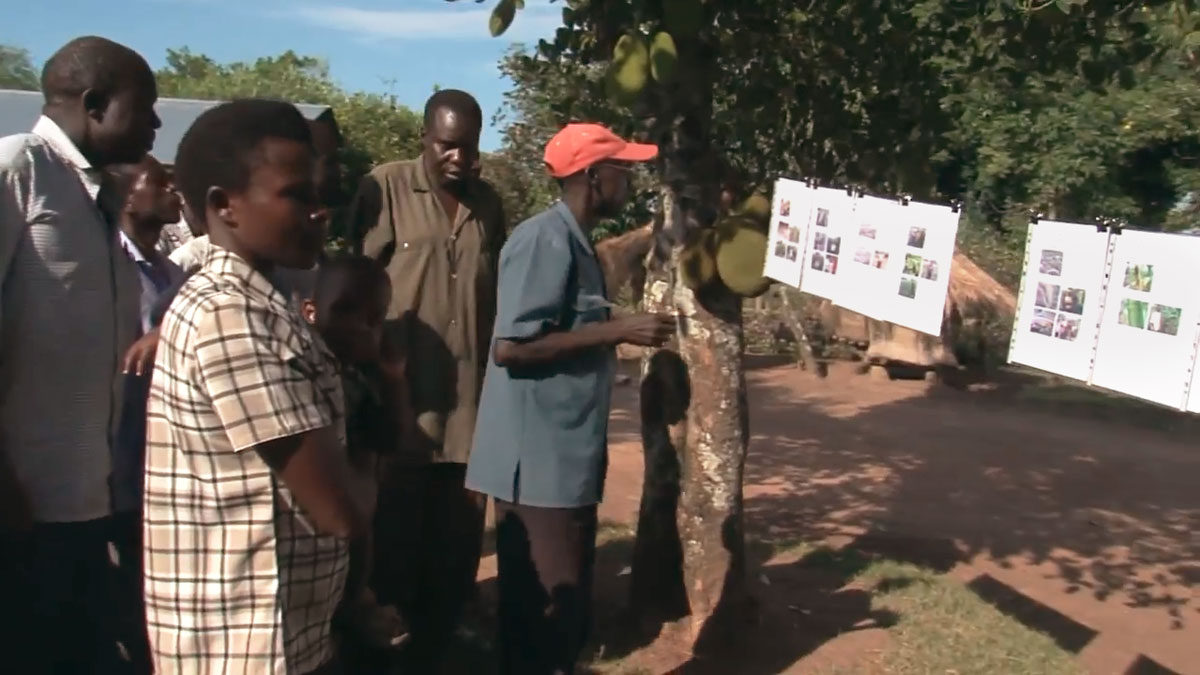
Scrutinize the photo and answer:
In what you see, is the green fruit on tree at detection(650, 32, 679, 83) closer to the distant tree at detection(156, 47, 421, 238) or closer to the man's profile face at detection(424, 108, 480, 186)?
the man's profile face at detection(424, 108, 480, 186)

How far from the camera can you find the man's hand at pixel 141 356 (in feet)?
9.43

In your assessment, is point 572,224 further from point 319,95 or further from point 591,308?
point 319,95

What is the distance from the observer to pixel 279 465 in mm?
2029

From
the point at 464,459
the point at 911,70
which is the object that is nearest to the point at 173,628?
the point at 464,459

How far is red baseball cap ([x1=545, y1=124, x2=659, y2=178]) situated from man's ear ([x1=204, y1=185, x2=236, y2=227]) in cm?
155

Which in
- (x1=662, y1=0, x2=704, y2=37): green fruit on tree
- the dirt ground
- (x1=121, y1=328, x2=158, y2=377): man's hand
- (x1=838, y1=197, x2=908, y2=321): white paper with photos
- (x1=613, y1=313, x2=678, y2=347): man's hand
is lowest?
the dirt ground

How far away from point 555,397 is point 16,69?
116ft

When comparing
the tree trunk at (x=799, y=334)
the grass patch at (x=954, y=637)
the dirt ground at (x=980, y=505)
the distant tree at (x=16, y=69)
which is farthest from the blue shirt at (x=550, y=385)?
the distant tree at (x=16, y=69)

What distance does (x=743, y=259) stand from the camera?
13.5 ft

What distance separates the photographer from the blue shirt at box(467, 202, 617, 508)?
11.4ft

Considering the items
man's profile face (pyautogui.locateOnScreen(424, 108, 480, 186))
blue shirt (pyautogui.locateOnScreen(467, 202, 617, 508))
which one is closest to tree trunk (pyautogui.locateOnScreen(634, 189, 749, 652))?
man's profile face (pyautogui.locateOnScreen(424, 108, 480, 186))

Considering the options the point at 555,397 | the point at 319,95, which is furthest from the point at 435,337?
the point at 319,95

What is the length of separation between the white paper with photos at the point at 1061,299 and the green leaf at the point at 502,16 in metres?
1.56

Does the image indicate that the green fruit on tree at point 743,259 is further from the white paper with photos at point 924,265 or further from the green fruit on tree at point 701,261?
the white paper with photos at point 924,265
